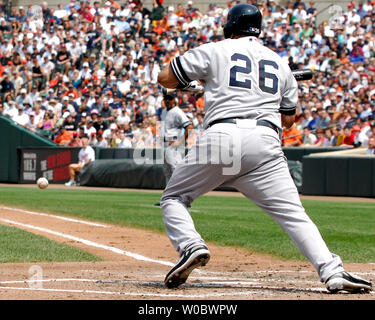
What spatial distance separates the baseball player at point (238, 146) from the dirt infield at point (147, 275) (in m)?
0.29

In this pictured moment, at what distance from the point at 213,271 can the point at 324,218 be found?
6.01 metres

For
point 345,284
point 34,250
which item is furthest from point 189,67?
point 34,250

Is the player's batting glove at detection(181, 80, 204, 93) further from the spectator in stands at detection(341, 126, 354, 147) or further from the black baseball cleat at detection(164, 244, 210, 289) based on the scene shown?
the spectator in stands at detection(341, 126, 354, 147)

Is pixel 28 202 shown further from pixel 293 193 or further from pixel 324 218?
pixel 293 193

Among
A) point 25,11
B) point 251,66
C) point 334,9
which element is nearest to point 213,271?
point 251,66

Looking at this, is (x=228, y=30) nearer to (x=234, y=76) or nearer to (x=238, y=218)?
(x=234, y=76)

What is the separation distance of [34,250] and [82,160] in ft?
47.6

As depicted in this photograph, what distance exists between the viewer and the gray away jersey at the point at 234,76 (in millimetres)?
5422

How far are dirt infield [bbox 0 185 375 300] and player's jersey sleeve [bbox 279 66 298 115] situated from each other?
1320mm

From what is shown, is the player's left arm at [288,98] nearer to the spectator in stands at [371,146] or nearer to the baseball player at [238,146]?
the baseball player at [238,146]

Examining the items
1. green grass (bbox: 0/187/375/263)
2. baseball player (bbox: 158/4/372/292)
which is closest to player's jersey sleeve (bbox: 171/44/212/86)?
baseball player (bbox: 158/4/372/292)

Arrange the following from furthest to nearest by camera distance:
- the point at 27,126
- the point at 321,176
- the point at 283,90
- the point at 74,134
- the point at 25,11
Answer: the point at 25,11 → the point at 27,126 → the point at 74,134 → the point at 321,176 → the point at 283,90

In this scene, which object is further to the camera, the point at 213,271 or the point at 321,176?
the point at 321,176

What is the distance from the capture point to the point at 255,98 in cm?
547
